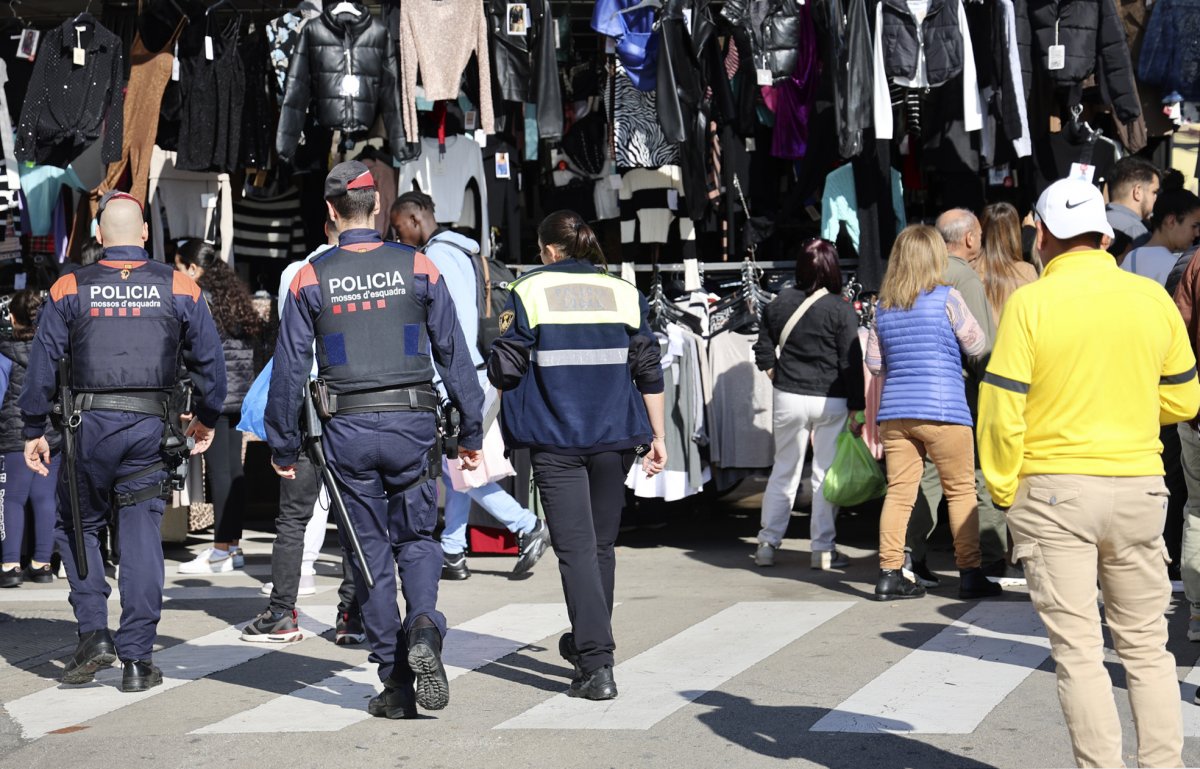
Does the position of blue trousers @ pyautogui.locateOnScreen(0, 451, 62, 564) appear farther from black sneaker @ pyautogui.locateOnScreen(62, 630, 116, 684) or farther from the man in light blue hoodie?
black sneaker @ pyautogui.locateOnScreen(62, 630, 116, 684)

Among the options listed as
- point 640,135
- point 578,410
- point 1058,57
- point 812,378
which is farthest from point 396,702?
point 1058,57

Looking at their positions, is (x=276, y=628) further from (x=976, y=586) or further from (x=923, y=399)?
(x=976, y=586)

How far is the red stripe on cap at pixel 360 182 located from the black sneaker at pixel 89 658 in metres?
2.39

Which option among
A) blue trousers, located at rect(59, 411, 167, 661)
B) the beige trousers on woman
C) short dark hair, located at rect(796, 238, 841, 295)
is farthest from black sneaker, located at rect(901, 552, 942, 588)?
blue trousers, located at rect(59, 411, 167, 661)

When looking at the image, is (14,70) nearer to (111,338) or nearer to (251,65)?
(251,65)

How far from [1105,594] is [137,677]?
4.09m

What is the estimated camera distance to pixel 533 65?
448 inches

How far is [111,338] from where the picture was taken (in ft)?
22.6

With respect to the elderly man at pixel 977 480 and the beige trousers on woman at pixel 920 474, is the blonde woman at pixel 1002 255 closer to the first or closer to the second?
the elderly man at pixel 977 480

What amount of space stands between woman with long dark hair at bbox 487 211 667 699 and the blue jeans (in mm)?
3196

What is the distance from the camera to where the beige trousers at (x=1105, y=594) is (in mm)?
4504

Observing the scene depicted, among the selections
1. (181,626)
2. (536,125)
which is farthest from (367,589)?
(536,125)

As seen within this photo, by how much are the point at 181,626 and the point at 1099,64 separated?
22.7ft

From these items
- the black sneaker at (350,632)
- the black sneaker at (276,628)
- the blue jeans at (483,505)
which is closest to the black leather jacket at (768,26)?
the blue jeans at (483,505)
